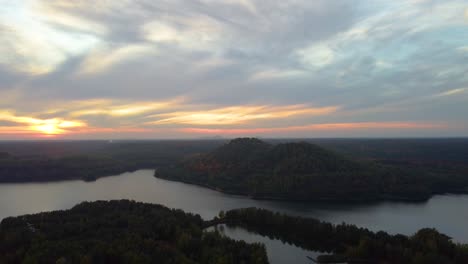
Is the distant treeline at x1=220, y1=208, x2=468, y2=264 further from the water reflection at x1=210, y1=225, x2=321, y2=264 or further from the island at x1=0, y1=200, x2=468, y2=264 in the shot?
the water reflection at x1=210, y1=225, x2=321, y2=264

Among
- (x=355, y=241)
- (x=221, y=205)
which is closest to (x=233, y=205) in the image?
(x=221, y=205)

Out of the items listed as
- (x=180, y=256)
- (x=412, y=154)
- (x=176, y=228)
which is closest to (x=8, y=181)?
(x=176, y=228)

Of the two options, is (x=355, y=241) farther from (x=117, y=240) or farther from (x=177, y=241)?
(x=117, y=240)

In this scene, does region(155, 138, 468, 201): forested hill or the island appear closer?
the island

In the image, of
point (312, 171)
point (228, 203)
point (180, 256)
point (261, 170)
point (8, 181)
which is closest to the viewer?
point (180, 256)

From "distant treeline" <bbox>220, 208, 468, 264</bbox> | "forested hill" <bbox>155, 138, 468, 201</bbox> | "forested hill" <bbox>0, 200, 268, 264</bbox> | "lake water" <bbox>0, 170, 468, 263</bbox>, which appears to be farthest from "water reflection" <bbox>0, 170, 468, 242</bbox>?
"forested hill" <bbox>0, 200, 268, 264</bbox>

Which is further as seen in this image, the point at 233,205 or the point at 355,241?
the point at 233,205

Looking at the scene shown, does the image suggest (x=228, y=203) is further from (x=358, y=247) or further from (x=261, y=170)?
(x=358, y=247)
